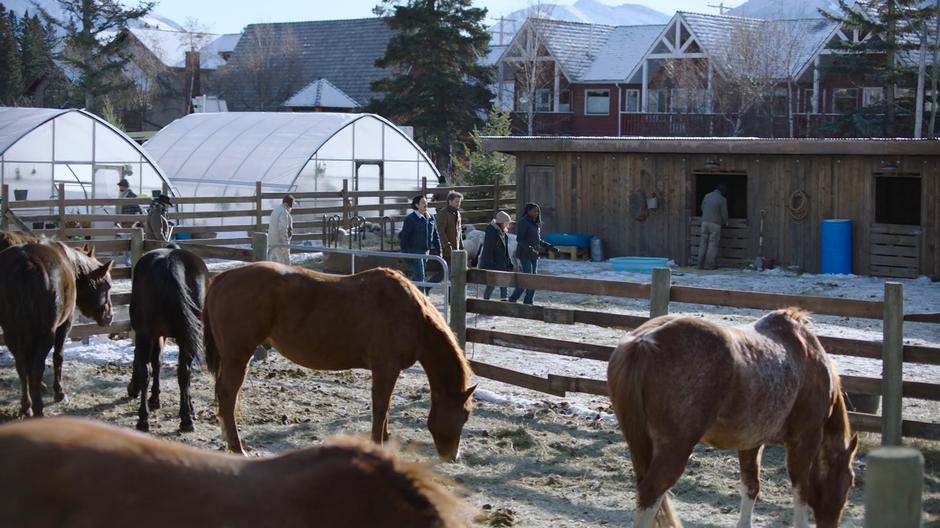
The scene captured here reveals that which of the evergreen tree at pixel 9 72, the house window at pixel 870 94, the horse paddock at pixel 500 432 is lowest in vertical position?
the horse paddock at pixel 500 432

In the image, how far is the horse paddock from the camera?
6293 mm

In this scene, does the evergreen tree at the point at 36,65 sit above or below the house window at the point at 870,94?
above

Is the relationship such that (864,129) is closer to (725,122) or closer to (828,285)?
(725,122)

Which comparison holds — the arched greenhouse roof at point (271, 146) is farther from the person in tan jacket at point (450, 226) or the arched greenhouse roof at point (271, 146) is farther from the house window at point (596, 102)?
the house window at point (596, 102)

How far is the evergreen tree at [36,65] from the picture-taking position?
164 ft

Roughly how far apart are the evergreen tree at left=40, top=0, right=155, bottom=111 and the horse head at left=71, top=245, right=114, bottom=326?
34.2 meters

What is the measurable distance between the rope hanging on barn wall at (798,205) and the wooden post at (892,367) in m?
13.0

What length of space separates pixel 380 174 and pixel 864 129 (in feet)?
53.5

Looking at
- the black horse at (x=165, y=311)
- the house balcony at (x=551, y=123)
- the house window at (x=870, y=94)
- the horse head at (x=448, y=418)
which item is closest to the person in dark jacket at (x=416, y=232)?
the black horse at (x=165, y=311)

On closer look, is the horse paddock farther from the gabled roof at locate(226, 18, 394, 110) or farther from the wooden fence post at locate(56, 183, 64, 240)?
the gabled roof at locate(226, 18, 394, 110)

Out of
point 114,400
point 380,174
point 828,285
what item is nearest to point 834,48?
point 380,174

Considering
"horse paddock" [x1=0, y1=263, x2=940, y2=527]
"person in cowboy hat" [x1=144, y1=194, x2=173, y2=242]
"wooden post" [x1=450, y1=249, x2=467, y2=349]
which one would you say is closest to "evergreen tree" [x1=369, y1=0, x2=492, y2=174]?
"person in cowboy hat" [x1=144, y1=194, x2=173, y2=242]

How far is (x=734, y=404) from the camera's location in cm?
527

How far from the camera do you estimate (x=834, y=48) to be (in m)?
36.5
